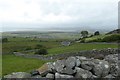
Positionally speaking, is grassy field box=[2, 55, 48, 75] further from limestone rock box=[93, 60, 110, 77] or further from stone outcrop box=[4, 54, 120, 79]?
limestone rock box=[93, 60, 110, 77]

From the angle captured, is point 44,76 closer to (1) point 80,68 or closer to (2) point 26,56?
(1) point 80,68

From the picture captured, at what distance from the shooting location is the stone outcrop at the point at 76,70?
17.9 metres

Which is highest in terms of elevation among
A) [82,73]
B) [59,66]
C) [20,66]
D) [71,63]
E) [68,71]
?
[71,63]

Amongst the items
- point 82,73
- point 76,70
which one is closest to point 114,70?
point 82,73

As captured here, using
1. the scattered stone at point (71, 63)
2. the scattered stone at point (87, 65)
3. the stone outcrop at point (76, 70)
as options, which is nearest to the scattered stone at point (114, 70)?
the stone outcrop at point (76, 70)

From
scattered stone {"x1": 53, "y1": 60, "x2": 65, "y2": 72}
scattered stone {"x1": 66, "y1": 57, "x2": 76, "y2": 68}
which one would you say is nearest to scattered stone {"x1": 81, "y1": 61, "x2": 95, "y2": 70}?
scattered stone {"x1": 66, "y1": 57, "x2": 76, "y2": 68}

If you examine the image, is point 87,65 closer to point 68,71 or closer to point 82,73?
point 82,73

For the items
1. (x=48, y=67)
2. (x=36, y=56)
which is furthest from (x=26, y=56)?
(x=48, y=67)

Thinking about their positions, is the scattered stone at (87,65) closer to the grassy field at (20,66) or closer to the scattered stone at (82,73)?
the scattered stone at (82,73)

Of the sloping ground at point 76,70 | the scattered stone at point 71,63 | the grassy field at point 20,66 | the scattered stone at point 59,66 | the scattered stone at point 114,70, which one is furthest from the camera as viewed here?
the grassy field at point 20,66

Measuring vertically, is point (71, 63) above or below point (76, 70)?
above

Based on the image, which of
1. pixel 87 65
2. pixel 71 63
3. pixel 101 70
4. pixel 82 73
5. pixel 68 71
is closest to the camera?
pixel 82 73

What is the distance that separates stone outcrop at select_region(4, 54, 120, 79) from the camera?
17875 mm

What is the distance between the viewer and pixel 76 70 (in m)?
18.0
